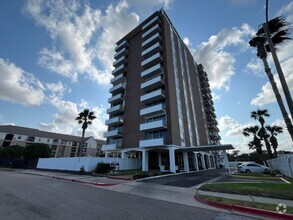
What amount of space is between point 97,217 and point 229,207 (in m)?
5.39

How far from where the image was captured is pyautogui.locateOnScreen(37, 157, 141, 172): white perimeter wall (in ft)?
80.3

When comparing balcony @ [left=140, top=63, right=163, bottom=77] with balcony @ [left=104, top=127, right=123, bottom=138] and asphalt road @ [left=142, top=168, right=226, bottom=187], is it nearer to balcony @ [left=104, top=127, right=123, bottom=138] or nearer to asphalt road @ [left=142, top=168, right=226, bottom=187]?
balcony @ [left=104, top=127, right=123, bottom=138]

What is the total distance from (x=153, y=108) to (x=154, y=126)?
358cm

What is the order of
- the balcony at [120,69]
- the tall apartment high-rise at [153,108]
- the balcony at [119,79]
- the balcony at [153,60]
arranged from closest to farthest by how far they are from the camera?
the tall apartment high-rise at [153,108]
the balcony at [153,60]
the balcony at [119,79]
the balcony at [120,69]

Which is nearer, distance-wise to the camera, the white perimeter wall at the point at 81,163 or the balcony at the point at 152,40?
the white perimeter wall at the point at 81,163

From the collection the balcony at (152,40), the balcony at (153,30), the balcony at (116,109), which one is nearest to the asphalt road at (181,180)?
the balcony at (116,109)

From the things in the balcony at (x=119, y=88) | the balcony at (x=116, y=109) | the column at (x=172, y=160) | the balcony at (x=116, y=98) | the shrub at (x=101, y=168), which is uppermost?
the balcony at (x=119, y=88)

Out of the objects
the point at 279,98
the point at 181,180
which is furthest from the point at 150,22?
the point at 181,180

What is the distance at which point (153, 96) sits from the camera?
30.3 m

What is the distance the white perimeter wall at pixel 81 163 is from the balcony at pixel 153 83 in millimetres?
14989

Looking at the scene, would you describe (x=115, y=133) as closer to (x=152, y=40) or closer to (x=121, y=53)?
(x=152, y=40)

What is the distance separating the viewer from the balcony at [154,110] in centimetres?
2870

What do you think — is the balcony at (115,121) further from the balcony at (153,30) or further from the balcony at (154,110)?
the balcony at (153,30)

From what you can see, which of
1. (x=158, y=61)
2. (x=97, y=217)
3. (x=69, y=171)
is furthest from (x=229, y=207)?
(x=158, y=61)
